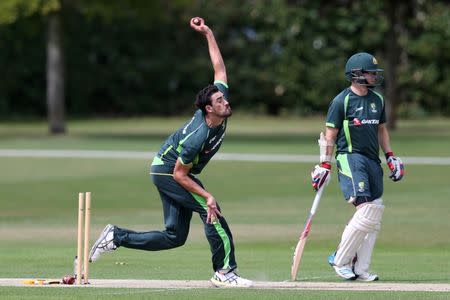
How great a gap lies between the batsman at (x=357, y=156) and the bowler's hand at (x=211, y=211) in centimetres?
107

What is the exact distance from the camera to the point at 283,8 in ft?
160

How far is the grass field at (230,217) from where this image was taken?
11.8 meters

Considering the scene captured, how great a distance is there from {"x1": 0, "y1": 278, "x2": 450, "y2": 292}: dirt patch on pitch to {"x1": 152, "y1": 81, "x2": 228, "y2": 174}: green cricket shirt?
0.90 metres

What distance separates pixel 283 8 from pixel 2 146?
17493mm

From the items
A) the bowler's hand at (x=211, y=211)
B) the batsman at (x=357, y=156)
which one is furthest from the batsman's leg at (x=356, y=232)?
the bowler's hand at (x=211, y=211)

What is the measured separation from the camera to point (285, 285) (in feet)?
35.5

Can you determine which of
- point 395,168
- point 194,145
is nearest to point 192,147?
point 194,145

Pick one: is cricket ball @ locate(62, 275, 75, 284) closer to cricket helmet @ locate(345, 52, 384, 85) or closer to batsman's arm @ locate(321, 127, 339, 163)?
batsman's arm @ locate(321, 127, 339, 163)

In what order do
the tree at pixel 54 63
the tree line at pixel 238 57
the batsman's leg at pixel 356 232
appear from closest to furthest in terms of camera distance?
the batsman's leg at pixel 356 232 < the tree at pixel 54 63 < the tree line at pixel 238 57

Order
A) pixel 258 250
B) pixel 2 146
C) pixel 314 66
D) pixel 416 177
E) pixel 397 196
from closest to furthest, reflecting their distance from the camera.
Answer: pixel 258 250 < pixel 397 196 < pixel 416 177 < pixel 2 146 < pixel 314 66

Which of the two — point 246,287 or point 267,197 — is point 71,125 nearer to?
point 267,197

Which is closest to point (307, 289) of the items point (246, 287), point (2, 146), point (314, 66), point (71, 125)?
point (246, 287)

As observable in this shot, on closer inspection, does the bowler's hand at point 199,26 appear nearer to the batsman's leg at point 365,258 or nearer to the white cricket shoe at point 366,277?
the batsman's leg at point 365,258

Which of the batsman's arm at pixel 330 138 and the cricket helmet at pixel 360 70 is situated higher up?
the cricket helmet at pixel 360 70
